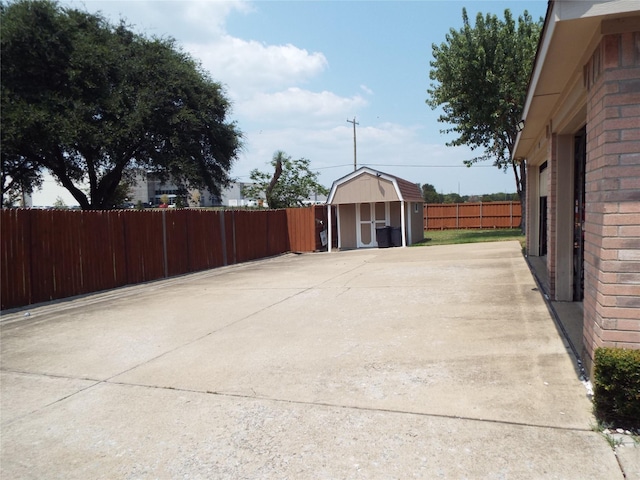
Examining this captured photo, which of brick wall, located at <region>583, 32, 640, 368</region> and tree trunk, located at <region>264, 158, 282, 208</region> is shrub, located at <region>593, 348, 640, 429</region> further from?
tree trunk, located at <region>264, 158, 282, 208</region>

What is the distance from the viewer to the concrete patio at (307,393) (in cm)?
298

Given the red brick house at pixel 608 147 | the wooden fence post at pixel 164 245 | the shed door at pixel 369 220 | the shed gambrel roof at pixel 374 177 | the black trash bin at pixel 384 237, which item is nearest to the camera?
the red brick house at pixel 608 147

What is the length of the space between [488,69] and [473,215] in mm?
14520

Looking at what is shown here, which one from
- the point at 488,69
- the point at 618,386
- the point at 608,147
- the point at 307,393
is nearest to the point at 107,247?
the point at 307,393

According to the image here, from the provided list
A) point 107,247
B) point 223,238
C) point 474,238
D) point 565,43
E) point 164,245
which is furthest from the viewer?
point 474,238

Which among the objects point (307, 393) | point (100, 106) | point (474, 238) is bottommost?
point (307, 393)

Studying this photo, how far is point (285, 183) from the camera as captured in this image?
105 ft

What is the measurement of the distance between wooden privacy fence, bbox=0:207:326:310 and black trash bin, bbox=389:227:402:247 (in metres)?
5.86

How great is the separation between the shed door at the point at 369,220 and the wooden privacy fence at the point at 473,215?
12561 millimetres

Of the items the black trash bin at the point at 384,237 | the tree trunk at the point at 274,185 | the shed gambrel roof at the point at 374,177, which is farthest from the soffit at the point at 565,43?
the tree trunk at the point at 274,185

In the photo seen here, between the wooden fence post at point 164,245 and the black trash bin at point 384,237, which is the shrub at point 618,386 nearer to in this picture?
the wooden fence post at point 164,245

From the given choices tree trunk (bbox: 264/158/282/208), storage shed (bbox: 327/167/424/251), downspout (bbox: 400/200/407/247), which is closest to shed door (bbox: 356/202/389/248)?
storage shed (bbox: 327/167/424/251)

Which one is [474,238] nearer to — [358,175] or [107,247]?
[358,175]

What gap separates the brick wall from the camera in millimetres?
3205
